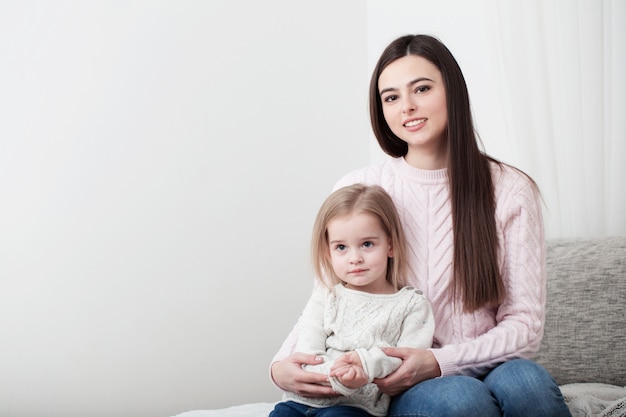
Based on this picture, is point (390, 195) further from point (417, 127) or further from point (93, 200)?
point (93, 200)

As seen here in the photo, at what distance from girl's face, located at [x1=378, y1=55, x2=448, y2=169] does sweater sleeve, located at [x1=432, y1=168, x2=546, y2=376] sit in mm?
201

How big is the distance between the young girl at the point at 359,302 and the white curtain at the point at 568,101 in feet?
2.79

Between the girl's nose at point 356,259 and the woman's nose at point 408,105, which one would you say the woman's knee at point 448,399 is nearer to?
the girl's nose at point 356,259

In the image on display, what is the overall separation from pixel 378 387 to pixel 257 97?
144 cm

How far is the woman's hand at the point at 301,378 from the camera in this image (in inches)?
59.5

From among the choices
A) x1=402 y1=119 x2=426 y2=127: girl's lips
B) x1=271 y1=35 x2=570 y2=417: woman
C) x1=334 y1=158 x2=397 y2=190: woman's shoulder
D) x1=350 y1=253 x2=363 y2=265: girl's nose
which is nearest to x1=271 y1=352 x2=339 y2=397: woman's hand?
x1=271 y1=35 x2=570 y2=417: woman

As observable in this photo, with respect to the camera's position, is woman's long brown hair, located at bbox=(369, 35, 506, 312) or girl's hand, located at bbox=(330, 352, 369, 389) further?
woman's long brown hair, located at bbox=(369, 35, 506, 312)

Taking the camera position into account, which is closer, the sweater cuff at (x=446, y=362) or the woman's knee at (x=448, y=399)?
the woman's knee at (x=448, y=399)

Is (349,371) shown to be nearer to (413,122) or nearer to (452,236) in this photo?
(452,236)

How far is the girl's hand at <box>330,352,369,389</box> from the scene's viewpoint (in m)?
1.42

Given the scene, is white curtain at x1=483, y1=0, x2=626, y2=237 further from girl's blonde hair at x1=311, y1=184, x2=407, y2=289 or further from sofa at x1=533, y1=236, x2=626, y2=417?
girl's blonde hair at x1=311, y1=184, x2=407, y2=289

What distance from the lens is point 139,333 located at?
2.51m

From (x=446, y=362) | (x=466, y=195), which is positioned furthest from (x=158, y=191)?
(x=446, y=362)

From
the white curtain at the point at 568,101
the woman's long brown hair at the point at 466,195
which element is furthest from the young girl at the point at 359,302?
the white curtain at the point at 568,101
